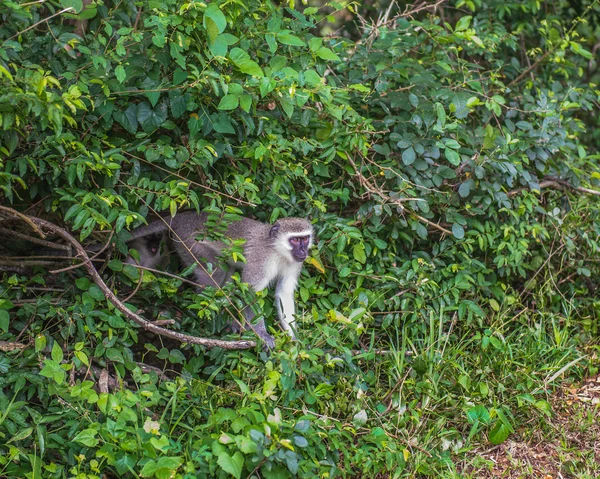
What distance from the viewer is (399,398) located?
4770 mm

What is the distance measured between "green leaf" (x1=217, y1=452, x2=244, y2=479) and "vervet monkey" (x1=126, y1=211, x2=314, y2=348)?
4.04ft

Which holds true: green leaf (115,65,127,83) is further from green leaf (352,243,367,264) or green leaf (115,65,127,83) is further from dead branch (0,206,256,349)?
green leaf (352,243,367,264)

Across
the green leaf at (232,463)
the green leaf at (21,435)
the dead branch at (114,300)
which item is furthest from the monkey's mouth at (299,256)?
the green leaf at (21,435)

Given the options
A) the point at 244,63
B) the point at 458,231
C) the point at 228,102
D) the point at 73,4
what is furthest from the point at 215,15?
the point at 458,231

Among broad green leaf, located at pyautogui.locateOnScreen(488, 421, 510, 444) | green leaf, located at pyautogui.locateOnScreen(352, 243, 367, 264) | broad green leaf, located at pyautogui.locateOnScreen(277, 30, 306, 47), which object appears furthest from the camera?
green leaf, located at pyautogui.locateOnScreen(352, 243, 367, 264)

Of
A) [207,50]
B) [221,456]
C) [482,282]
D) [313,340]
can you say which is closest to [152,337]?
[313,340]

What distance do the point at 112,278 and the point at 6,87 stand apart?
157cm

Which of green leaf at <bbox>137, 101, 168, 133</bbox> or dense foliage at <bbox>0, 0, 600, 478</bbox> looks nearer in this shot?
dense foliage at <bbox>0, 0, 600, 478</bbox>

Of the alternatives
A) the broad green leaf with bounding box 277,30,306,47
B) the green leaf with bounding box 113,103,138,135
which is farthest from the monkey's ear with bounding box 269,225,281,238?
the broad green leaf with bounding box 277,30,306,47

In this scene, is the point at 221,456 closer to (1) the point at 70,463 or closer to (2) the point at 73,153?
(1) the point at 70,463

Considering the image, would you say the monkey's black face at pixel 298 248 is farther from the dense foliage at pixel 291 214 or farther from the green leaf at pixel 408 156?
the green leaf at pixel 408 156

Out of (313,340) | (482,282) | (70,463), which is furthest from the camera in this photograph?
(482,282)

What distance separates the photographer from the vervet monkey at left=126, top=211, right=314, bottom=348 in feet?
16.5

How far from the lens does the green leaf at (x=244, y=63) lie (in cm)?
419
